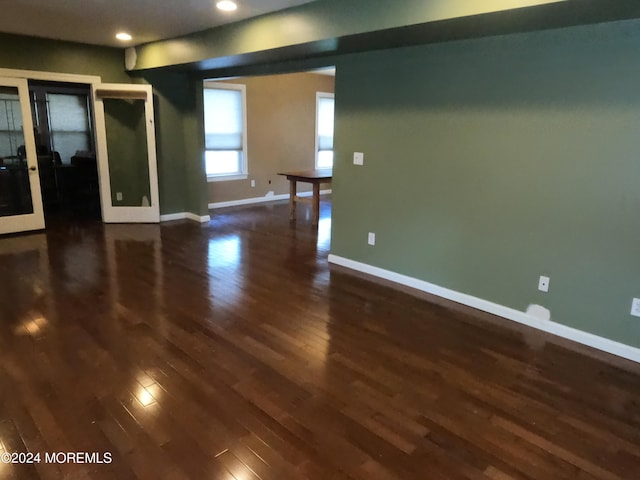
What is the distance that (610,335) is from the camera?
299cm

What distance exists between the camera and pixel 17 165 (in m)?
5.68

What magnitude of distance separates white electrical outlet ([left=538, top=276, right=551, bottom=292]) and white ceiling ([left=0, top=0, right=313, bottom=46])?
2758 mm

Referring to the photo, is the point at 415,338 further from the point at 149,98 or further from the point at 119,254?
the point at 149,98

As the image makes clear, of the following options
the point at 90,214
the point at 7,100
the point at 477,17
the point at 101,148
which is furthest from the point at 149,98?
the point at 477,17

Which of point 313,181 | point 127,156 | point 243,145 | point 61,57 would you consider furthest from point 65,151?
point 313,181

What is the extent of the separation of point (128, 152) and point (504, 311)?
17.9 feet

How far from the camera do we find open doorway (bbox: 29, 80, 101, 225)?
7.47m

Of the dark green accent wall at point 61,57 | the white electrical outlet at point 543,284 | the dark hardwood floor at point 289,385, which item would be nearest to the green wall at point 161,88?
the dark green accent wall at point 61,57

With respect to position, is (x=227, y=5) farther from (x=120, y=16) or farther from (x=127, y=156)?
(x=127, y=156)

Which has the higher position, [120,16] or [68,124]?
[120,16]

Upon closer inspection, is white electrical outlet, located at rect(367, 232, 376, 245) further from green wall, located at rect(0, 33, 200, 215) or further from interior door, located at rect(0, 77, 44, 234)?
interior door, located at rect(0, 77, 44, 234)

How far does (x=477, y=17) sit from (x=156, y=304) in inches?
122

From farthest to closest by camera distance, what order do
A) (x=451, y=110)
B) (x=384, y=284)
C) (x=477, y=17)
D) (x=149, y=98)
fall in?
(x=149, y=98), (x=384, y=284), (x=451, y=110), (x=477, y=17)

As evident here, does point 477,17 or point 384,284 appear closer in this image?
point 477,17
